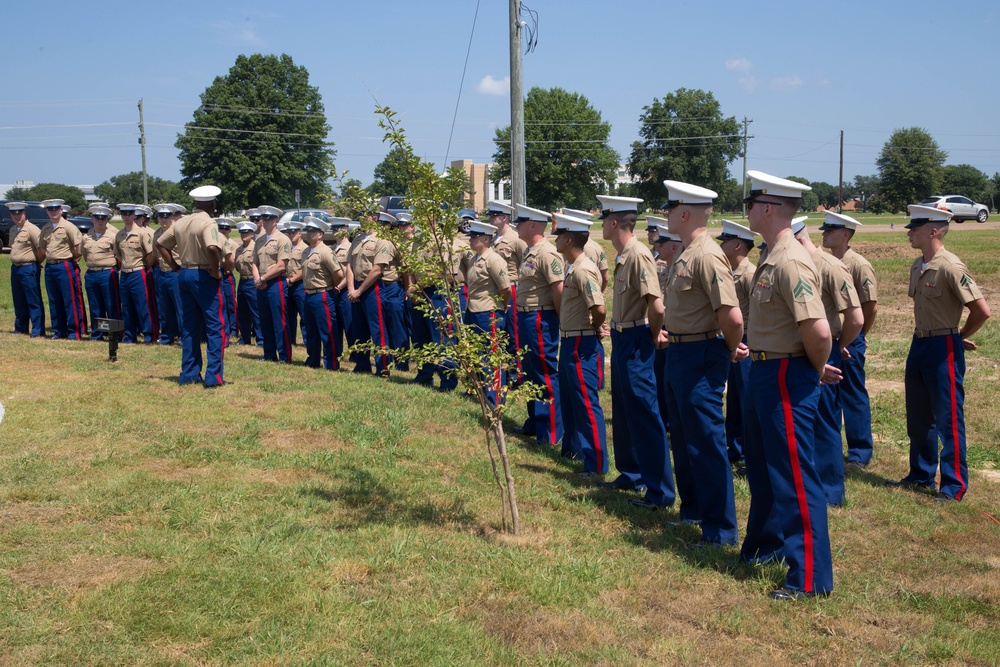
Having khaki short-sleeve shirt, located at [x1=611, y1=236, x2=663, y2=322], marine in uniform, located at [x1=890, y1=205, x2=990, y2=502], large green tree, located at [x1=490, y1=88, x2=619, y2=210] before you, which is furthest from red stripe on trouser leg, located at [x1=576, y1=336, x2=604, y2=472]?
large green tree, located at [x1=490, y1=88, x2=619, y2=210]

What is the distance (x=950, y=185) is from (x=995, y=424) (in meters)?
76.3

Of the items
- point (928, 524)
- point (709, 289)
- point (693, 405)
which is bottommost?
point (928, 524)

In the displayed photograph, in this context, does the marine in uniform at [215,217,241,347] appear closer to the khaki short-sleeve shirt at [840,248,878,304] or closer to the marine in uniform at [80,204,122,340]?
the marine in uniform at [80,204,122,340]

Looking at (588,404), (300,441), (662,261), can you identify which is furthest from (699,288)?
(300,441)

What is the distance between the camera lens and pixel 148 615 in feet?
13.6

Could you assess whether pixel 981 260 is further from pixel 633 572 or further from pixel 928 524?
pixel 633 572

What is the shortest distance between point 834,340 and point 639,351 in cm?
145

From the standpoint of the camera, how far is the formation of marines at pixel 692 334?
4.66m

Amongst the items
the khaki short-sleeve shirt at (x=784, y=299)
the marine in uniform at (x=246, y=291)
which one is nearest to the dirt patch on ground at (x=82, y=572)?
the khaki short-sleeve shirt at (x=784, y=299)

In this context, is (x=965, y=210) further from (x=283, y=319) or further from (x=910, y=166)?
(x=283, y=319)

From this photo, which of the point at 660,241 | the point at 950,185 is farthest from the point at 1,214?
the point at 950,185

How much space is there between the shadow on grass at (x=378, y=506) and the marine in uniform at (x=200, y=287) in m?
3.79

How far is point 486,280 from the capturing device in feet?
31.2

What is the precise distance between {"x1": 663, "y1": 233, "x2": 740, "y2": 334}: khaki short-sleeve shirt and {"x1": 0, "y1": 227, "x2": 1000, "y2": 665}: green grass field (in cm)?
142
